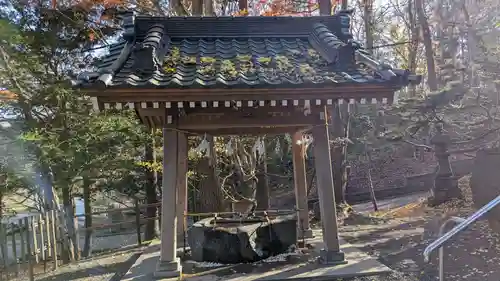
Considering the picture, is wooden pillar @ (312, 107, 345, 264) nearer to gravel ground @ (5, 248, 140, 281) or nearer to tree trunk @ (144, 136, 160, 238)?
gravel ground @ (5, 248, 140, 281)

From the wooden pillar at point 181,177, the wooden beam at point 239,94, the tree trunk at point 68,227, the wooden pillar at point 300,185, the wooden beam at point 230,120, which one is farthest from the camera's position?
the tree trunk at point 68,227

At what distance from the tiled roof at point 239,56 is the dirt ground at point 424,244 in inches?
102

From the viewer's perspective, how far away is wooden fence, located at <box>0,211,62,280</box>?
6.35 m

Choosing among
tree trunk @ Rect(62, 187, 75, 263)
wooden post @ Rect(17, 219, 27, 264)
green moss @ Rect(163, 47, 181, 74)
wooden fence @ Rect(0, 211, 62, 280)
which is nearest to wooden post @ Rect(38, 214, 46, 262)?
wooden fence @ Rect(0, 211, 62, 280)

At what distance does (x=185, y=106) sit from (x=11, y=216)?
6104mm

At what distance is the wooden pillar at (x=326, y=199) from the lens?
5605mm

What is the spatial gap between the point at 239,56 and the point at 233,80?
0.99 meters

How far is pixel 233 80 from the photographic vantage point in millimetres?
4781

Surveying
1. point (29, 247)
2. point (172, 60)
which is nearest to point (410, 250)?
point (172, 60)

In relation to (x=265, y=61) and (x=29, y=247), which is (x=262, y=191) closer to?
(x=29, y=247)

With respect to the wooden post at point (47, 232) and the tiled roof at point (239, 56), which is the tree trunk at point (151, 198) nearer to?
the wooden post at point (47, 232)

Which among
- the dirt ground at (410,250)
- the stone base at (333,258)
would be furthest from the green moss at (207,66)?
the stone base at (333,258)

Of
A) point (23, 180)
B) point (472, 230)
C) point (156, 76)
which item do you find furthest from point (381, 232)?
point (23, 180)

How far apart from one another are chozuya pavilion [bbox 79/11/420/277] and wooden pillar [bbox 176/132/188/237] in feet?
0.09
